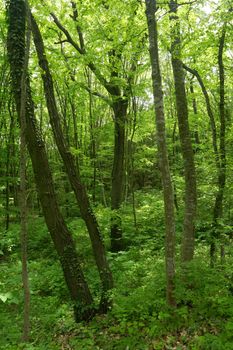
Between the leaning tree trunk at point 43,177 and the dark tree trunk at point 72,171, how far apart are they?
473 millimetres

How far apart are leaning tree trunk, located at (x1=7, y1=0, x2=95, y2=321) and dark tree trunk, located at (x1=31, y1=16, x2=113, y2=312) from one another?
0.47 metres

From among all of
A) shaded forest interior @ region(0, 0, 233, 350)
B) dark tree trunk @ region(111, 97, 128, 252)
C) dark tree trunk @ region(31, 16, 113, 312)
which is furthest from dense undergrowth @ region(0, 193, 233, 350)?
dark tree trunk @ region(111, 97, 128, 252)

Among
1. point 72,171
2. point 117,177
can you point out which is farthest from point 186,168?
point 117,177

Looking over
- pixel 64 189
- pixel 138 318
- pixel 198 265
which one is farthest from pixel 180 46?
pixel 64 189

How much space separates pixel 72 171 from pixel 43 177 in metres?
0.82

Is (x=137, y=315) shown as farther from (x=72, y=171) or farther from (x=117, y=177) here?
(x=117, y=177)

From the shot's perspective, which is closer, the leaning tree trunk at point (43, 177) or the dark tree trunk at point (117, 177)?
the leaning tree trunk at point (43, 177)

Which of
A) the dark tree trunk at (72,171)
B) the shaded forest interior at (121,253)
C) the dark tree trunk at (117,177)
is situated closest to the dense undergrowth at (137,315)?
the shaded forest interior at (121,253)

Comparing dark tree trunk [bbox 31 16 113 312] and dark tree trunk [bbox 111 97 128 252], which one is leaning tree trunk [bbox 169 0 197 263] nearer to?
dark tree trunk [bbox 31 16 113 312]

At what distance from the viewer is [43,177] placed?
496 centimetres

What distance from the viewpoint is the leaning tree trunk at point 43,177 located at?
4730 millimetres

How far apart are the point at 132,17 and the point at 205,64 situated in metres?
3.00

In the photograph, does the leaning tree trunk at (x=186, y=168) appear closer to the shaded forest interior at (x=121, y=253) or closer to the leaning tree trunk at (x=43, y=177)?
the shaded forest interior at (x=121, y=253)

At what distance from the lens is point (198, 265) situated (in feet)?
16.3
